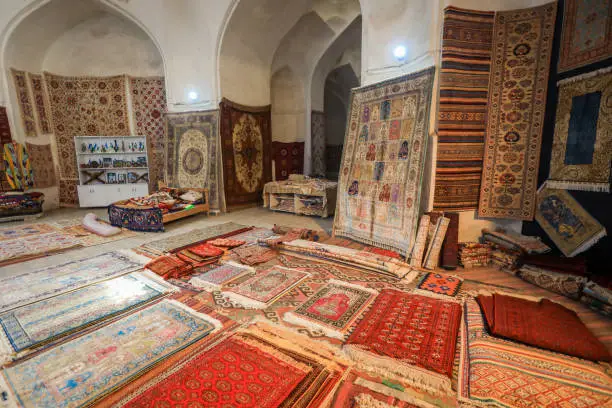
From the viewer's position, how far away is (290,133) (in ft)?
33.2

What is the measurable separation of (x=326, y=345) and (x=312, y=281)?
1.10m

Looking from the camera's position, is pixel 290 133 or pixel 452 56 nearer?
pixel 452 56

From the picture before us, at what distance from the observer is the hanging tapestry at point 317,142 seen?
10.1m

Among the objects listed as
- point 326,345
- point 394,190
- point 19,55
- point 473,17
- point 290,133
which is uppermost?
point 19,55

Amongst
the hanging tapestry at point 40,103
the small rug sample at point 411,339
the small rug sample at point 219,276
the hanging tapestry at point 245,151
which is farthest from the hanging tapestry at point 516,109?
the hanging tapestry at point 40,103

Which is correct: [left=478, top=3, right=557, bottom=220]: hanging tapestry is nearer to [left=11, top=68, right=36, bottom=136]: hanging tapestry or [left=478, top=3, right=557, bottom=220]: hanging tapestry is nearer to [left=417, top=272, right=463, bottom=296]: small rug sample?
[left=417, top=272, right=463, bottom=296]: small rug sample

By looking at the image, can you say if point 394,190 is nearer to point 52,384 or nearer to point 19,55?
point 52,384

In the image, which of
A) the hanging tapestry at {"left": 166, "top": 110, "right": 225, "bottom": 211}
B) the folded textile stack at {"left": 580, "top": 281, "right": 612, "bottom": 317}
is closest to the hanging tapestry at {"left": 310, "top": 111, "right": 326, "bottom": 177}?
the hanging tapestry at {"left": 166, "top": 110, "right": 225, "bottom": 211}

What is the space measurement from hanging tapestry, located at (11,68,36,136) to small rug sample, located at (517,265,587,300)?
10456 millimetres

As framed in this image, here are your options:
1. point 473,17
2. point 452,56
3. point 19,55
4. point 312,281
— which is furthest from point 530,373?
point 19,55

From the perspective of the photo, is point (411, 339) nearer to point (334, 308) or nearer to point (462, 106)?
point (334, 308)

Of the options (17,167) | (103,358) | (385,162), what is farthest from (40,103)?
(385,162)

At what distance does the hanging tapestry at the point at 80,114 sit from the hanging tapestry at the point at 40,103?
15 centimetres

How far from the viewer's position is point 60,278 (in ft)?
11.1
